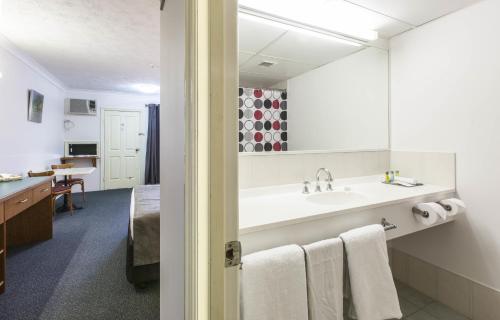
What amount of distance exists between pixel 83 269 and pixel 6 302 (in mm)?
514

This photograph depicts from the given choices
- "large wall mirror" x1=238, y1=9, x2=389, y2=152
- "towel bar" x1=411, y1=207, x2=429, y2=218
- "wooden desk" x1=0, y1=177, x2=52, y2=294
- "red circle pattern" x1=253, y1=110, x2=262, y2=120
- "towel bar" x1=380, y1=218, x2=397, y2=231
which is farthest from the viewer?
"wooden desk" x1=0, y1=177, x2=52, y2=294

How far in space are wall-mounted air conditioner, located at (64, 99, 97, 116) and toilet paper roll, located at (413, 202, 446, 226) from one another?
19.8 feet

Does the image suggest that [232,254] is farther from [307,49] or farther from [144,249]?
[307,49]

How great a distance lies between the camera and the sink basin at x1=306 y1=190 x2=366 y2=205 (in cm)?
164

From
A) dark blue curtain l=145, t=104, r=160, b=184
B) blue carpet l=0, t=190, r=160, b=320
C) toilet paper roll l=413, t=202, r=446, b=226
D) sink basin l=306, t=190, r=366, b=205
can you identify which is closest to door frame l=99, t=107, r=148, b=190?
dark blue curtain l=145, t=104, r=160, b=184

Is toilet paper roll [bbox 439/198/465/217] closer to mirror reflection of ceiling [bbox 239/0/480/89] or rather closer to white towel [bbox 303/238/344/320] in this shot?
white towel [bbox 303/238/344/320]

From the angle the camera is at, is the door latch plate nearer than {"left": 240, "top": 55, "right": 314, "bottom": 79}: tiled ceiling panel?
Yes

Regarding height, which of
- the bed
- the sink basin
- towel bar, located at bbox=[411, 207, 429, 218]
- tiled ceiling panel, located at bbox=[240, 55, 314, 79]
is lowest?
the bed

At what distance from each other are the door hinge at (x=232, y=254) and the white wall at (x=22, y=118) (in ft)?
11.6

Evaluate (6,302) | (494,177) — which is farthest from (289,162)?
(6,302)

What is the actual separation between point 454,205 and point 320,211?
3.61 feet

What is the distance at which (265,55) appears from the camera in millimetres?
1739

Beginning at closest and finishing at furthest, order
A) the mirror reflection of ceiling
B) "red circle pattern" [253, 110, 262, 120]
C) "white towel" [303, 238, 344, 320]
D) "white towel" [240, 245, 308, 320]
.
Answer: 1. "white towel" [240, 245, 308, 320]
2. "white towel" [303, 238, 344, 320]
3. the mirror reflection of ceiling
4. "red circle pattern" [253, 110, 262, 120]

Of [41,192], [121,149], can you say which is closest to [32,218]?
[41,192]
